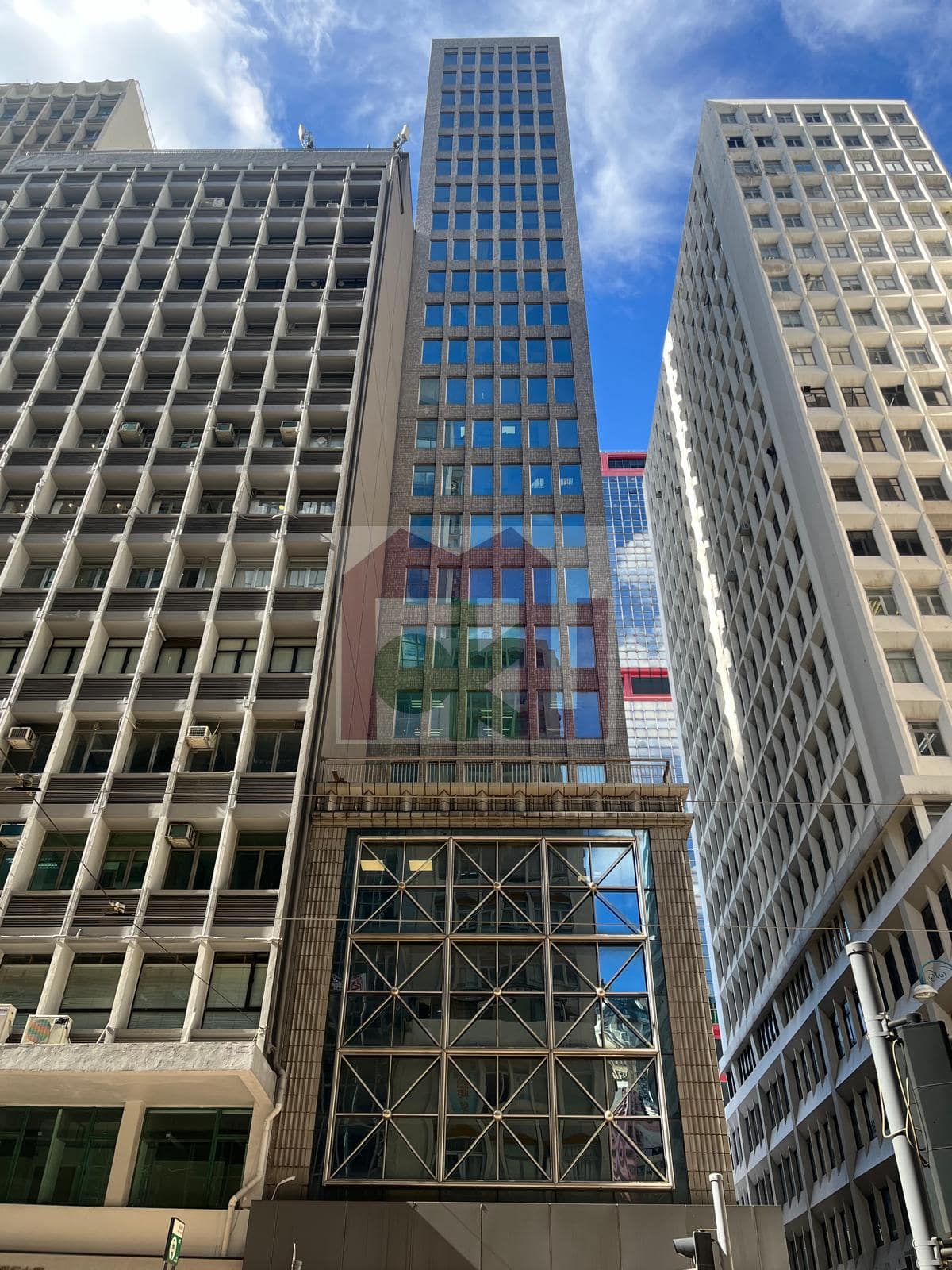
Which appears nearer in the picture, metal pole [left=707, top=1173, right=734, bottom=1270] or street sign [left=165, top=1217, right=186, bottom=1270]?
street sign [left=165, top=1217, right=186, bottom=1270]

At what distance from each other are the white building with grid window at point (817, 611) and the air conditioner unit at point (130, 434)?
27.1 metres

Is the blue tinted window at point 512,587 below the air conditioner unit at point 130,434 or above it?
below

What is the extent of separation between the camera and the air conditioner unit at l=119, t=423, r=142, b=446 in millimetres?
36219

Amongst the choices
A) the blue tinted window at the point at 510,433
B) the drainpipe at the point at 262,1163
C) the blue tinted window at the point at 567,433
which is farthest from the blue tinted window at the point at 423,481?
the drainpipe at the point at 262,1163

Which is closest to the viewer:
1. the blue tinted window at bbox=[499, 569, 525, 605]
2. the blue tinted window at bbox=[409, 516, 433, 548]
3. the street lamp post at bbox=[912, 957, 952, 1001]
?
the street lamp post at bbox=[912, 957, 952, 1001]

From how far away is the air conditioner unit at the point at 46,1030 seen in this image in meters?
22.6

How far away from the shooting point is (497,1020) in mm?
24844

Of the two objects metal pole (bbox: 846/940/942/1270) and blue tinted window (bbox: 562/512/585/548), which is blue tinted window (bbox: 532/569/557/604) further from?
metal pole (bbox: 846/940/942/1270)

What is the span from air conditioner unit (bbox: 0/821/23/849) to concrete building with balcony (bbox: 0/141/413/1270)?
1.10 ft

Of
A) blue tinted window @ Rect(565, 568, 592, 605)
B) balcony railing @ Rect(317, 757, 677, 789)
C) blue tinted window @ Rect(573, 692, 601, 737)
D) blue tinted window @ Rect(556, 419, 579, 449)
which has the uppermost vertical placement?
blue tinted window @ Rect(556, 419, 579, 449)

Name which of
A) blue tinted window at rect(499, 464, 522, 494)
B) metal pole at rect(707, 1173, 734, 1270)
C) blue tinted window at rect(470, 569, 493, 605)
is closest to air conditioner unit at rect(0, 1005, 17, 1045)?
metal pole at rect(707, 1173, 734, 1270)

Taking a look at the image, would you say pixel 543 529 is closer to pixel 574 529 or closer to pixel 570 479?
pixel 574 529

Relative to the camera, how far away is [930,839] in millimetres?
31875

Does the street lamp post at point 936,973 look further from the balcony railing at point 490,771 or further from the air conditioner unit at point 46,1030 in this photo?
the air conditioner unit at point 46,1030
